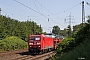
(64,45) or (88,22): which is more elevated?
(88,22)

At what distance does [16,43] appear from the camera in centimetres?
5694

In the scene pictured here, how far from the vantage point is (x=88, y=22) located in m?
16.0

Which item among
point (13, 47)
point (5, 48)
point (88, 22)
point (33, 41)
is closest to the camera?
point (88, 22)

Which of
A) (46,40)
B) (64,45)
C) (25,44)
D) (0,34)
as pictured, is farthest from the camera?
(25,44)

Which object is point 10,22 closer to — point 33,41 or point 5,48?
point 5,48

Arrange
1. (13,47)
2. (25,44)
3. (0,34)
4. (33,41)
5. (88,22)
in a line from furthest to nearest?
1. (25,44)
2. (0,34)
3. (13,47)
4. (33,41)
5. (88,22)

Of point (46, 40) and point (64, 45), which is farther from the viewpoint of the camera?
point (46, 40)

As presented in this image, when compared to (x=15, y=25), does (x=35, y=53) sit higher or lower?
lower

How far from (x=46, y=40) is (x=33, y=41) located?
14.2 ft

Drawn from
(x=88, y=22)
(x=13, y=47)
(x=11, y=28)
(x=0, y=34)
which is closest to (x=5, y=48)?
(x=13, y=47)

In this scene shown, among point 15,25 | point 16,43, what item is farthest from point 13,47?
point 15,25

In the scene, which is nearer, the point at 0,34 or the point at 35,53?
the point at 35,53

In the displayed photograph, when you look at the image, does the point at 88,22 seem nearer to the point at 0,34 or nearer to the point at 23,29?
the point at 0,34

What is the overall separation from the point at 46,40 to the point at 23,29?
35.4 metres
